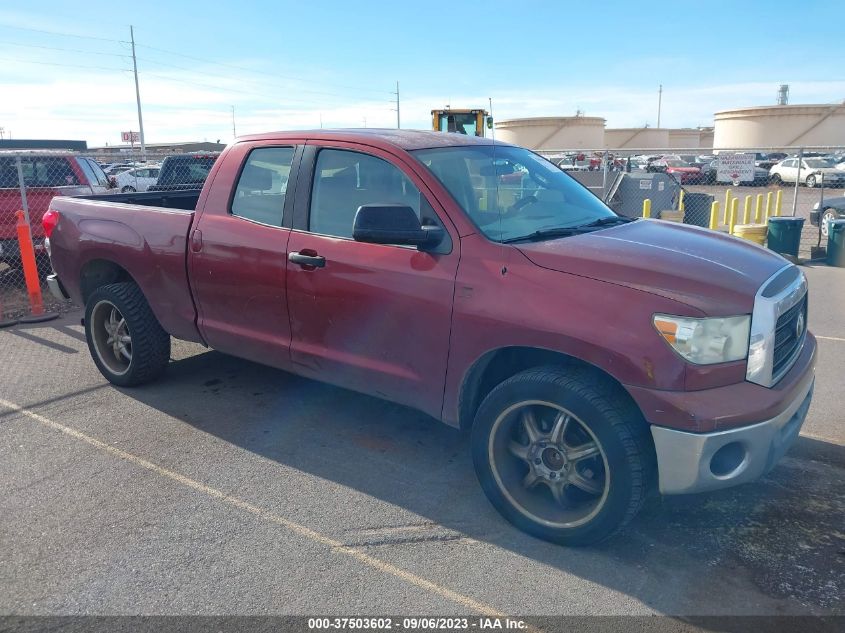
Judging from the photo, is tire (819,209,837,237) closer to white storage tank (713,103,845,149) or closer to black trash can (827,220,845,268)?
black trash can (827,220,845,268)

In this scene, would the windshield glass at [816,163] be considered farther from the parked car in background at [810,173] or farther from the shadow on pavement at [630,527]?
the shadow on pavement at [630,527]

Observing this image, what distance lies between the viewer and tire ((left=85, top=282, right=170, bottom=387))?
17.2 feet

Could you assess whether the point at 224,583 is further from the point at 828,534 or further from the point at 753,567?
the point at 828,534

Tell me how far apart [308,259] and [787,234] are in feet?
32.9

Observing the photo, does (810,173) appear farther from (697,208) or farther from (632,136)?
(632,136)

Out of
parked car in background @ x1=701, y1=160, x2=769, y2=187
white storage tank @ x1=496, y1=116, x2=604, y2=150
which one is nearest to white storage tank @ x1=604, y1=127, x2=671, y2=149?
white storage tank @ x1=496, y1=116, x2=604, y2=150

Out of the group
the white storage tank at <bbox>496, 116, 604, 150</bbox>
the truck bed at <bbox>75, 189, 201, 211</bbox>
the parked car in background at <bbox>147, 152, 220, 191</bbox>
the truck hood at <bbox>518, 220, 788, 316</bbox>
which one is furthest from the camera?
the white storage tank at <bbox>496, 116, 604, 150</bbox>

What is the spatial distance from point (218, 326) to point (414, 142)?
1809 mm

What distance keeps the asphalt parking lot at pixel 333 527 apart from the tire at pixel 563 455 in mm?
171

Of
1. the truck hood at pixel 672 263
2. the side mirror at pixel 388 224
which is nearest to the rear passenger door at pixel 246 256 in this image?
the side mirror at pixel 388 224

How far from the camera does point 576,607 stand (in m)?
2.93

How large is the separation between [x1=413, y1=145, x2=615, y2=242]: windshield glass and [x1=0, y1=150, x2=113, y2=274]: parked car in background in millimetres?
7028

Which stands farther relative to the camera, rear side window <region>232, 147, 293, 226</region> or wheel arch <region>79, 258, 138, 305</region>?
wheel arch <region>79, 258, 138, 305</region>

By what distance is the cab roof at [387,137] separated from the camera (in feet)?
13.3
